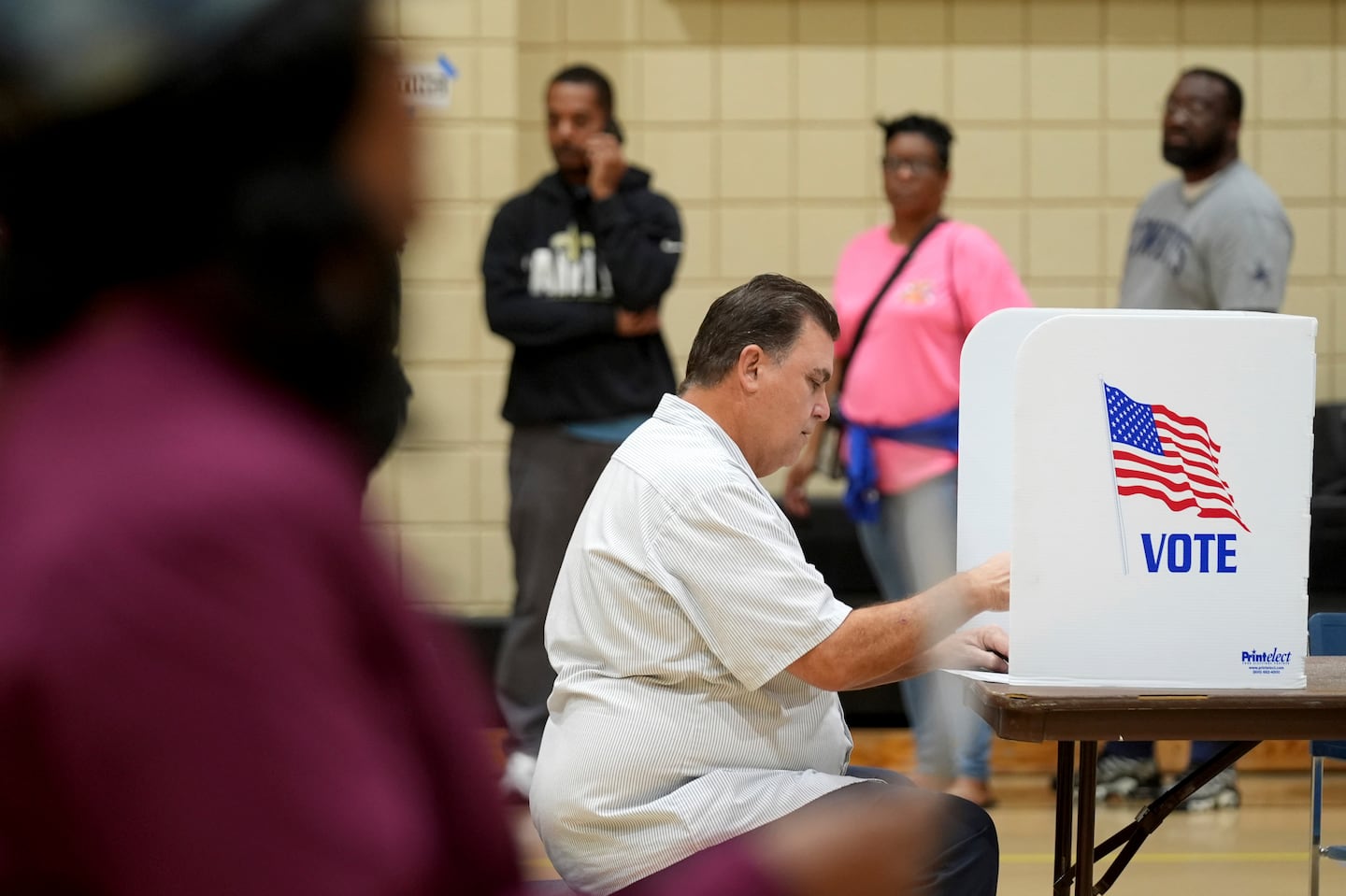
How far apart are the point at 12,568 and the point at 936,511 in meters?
3.78

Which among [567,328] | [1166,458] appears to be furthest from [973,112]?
[1166,458]

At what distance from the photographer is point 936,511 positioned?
4.24 metres

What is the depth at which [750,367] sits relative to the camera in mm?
2475

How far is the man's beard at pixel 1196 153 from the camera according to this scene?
4609 millimetres

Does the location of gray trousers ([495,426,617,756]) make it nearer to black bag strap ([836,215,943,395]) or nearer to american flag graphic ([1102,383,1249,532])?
black bag strap ([836,215,943,395])

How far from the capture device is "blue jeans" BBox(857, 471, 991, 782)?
4195 millimetres

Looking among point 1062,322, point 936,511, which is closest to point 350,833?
point 1062,322

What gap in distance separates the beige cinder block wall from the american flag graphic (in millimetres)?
3882

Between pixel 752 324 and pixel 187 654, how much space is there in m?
1.98

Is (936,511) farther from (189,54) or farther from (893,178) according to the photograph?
(189,54)

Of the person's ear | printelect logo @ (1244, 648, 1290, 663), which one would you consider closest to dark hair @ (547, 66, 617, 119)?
the person's ear

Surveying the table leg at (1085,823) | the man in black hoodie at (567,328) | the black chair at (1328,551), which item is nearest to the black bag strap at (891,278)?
the man in black hoodie at (567,328)

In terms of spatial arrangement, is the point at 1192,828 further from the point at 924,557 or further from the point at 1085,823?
the point at 1085,823

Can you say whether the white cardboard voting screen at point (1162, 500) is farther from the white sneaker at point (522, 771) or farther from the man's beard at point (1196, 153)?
the man's beard at point (1196, 153)
